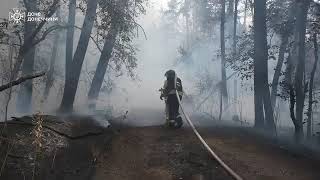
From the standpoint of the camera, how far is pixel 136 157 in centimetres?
926

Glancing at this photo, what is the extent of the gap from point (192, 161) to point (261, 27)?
872cm

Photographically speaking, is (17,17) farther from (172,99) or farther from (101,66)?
(172,99)

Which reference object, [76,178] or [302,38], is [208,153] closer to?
[76,178]

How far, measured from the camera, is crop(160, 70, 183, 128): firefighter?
12609mm

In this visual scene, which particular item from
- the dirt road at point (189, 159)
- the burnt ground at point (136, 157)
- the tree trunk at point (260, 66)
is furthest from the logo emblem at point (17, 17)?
the tree trunk at point (260, 66)

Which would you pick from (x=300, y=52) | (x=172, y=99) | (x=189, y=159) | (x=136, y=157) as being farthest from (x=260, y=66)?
(x=136, y=157)

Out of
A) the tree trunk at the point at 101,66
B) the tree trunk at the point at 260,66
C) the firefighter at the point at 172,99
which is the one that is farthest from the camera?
the tree trunk at the point at 101,66

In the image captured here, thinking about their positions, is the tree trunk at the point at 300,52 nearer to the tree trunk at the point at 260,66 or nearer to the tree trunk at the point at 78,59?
the tree trunk at the point at 260,66

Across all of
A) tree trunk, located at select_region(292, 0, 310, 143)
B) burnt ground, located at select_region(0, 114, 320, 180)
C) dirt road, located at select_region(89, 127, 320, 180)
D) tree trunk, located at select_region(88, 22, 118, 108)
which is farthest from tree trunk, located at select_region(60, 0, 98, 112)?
tree trunk, located at select_region(292, 0, 310, 143)

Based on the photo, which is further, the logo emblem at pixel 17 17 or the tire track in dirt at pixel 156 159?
the logo emblem at pixel 17 17

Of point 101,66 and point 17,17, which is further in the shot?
point 101,66

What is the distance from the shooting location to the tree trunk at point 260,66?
15516mm

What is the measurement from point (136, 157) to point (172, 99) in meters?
3.86

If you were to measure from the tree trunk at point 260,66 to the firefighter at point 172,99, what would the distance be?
4298mm
